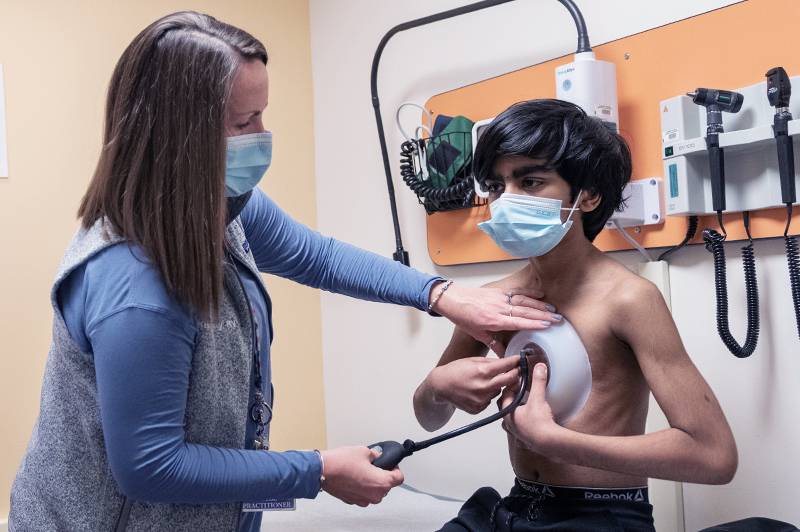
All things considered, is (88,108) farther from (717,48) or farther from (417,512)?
(717,48)

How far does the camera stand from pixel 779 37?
4.14 ft

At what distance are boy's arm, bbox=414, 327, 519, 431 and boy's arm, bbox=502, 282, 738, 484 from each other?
53 millimetres

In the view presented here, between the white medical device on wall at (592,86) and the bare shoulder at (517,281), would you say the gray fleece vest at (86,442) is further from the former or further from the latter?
the white medical device on wall at (592,86)

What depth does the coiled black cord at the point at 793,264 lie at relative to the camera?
1.19m

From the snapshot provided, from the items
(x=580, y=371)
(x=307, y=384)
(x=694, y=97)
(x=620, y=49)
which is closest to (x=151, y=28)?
(x=580, y=371)

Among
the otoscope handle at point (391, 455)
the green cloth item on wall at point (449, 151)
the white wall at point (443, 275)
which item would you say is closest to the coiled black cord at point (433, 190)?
the green cloth item on wall at point (449, 151)

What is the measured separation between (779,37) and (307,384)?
1807 millimetres

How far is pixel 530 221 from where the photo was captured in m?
1.13

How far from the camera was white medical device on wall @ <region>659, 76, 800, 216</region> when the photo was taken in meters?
1.26

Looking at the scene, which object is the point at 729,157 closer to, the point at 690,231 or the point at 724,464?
the point at 690,231

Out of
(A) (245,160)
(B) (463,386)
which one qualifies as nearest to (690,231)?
(B) (463,386)

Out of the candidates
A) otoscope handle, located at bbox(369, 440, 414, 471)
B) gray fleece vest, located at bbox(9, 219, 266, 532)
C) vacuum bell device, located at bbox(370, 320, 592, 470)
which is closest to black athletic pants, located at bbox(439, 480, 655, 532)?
vacuum bell device, located at bbox(370, 320, 592, 470)

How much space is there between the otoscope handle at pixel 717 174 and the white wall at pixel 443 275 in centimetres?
13

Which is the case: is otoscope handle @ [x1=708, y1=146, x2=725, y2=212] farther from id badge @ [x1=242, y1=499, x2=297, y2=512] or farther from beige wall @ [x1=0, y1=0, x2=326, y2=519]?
beige wall @ [x1=0, y1=0, x2=326, y2=519]
